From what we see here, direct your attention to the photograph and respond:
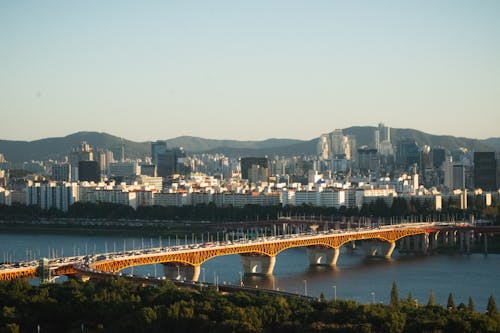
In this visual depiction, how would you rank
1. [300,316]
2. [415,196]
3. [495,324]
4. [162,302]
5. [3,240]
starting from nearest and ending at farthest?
[495,324], [300,316], [162,302], [3,240], [415,196]

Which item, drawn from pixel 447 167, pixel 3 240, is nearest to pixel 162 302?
pixel 3 240

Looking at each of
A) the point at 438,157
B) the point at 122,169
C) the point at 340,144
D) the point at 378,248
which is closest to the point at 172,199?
the point at 378,248

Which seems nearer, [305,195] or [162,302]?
[162,302]

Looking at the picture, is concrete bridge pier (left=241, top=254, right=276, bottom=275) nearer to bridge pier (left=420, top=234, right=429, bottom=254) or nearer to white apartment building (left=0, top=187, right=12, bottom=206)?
bridge pier (left=420, top=234, right=429, bottom=254)

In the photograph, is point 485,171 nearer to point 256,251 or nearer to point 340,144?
point 256,251

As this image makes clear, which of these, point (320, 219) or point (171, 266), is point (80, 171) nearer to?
point (320, 219)
